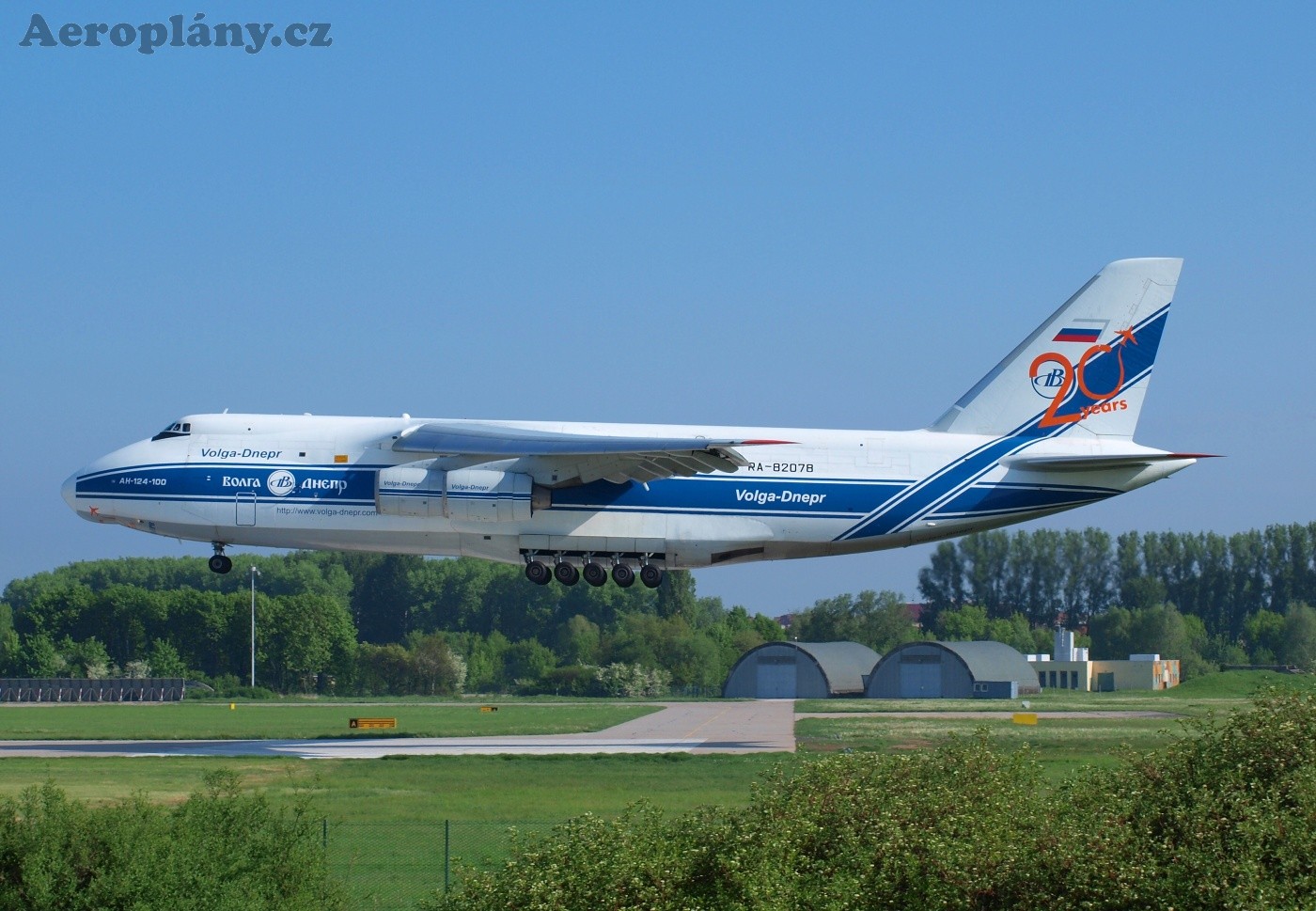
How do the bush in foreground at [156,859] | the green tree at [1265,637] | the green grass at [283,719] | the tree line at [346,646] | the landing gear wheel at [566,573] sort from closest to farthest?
the bush in foreground at [156,859]
the landing gear wheel at [566,573]
the green grass at [283,719]
the tree line at [346,646]
the green tree at [1265,637]

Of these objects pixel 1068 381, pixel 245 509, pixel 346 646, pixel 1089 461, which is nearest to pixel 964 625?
pixel 346 646

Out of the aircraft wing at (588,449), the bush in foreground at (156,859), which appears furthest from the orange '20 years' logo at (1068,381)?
the bush in foreground at (156,859)

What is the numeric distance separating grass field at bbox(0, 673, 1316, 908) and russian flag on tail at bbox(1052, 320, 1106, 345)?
8.82 m

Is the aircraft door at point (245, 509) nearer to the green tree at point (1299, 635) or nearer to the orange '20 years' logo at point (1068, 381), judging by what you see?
the orange '20 years' logo at point (1068, 381)

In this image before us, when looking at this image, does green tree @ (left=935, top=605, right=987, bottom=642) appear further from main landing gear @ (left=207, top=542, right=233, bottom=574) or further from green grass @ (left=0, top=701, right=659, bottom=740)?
main landing gear @ (left=207, top=542, right=233, bottom=574)

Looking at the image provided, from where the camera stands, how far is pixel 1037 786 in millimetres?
13523

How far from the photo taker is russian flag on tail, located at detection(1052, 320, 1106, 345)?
111 feet

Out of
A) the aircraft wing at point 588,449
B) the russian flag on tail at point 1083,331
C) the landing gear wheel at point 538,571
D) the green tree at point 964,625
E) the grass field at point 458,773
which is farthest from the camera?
the green tree at point 964,625

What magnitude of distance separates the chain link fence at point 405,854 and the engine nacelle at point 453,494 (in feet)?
28.8

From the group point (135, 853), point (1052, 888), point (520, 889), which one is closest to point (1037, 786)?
point (1052, 888)

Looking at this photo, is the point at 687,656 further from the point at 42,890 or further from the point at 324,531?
the point at 42,890

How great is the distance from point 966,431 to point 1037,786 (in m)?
20.2

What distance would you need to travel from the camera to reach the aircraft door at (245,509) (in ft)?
104

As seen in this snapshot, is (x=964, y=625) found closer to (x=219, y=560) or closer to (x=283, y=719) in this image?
(x=283, y=719)
